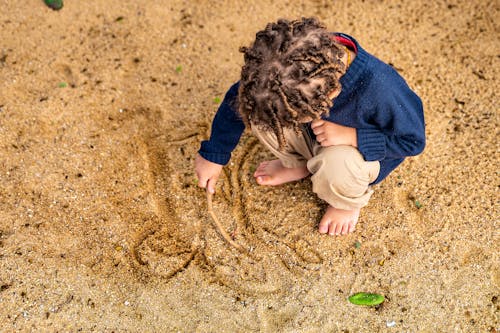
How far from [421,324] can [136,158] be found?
1.40m

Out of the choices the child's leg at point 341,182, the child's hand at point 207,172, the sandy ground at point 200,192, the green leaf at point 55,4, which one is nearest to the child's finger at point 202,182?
the child's hand at point 207,172

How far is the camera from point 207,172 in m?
2.20

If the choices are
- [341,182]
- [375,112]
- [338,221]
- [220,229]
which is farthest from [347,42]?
[220,229]

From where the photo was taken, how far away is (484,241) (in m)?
2.15

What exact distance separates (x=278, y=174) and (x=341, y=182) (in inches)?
16.5

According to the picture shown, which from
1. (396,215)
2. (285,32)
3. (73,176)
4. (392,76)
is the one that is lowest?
(73,176)

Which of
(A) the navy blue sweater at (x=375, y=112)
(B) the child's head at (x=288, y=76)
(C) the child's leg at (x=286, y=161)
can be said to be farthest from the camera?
(C) the child's leg at (x=286, y=161)

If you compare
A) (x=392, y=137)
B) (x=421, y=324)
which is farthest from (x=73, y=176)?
(x=421, y=324)

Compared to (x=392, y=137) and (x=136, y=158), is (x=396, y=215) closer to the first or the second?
(x=392, y=137)

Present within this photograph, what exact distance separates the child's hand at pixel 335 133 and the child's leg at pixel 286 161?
18 cm

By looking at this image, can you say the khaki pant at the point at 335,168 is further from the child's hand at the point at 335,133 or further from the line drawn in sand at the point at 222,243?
the line drawn in sand at the point at 222,243

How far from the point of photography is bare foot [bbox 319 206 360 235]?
7.18ft

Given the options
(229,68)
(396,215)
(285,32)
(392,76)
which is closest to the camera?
(285,32)

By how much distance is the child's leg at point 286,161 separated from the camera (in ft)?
7.00
